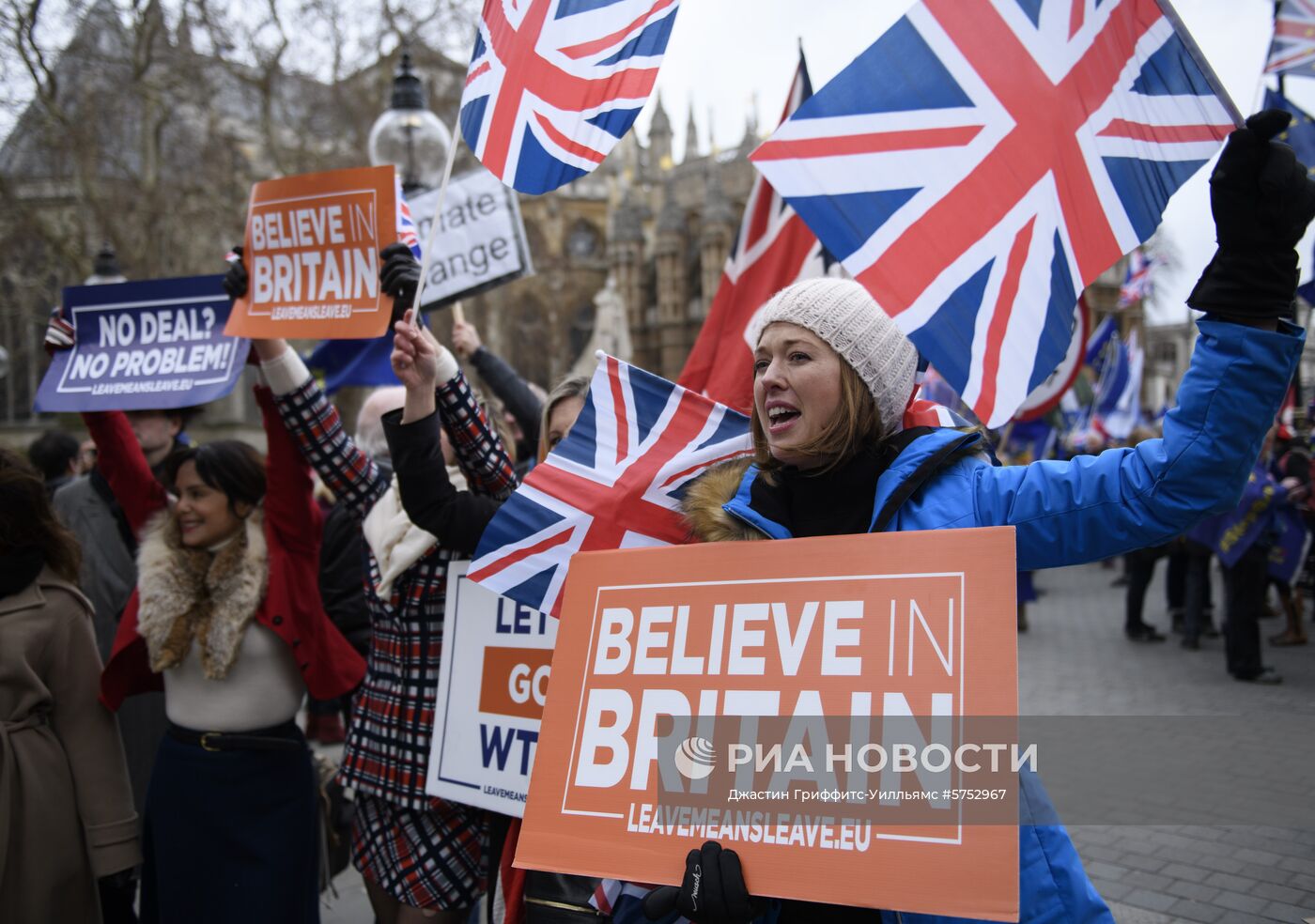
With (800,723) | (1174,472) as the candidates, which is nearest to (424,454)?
(800,723)

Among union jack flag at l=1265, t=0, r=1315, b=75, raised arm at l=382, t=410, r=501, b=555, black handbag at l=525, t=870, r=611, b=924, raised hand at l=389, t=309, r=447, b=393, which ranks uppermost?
union jack flag at l=1265, t=0, r=1315, b=75

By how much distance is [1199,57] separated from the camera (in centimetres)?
239

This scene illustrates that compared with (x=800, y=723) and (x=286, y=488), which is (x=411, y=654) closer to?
(x=286, y=488)

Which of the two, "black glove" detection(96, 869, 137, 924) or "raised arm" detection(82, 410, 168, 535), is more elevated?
"raised arm" detection(82, 410, 168, 535)

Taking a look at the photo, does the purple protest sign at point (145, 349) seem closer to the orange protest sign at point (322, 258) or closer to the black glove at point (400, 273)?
the orange protest sign at point (322, 258)

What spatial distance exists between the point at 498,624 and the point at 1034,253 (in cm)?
173

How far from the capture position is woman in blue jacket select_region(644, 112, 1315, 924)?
1.68 meters

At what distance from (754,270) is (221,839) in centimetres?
289

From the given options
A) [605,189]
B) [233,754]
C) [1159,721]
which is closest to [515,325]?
[605,189]

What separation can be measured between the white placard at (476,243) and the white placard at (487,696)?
2257mm

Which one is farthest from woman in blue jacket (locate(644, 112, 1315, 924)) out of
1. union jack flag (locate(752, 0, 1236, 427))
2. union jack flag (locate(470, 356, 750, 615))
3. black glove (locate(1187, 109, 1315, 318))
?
union jack flag (locate(752, 0, 1236, 427))

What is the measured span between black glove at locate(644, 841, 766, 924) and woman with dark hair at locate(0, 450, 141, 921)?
2311mm

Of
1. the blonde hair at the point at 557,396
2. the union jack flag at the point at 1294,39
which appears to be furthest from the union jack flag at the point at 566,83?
the union jack flag at the point at 1294,39

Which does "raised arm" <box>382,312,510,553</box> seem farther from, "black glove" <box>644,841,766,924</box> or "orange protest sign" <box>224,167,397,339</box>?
"black glove" <box>644,841,766,924</box>
